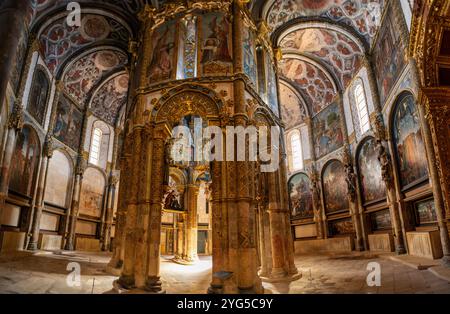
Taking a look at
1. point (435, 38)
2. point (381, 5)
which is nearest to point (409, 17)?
point (435, 38)

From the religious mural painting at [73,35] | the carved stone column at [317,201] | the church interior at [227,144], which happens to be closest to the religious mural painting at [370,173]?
the church interior at [227,144]

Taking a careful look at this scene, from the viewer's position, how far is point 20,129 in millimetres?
13695

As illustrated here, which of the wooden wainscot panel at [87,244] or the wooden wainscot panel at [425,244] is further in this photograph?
the wooden wainscot panel at [87,244]

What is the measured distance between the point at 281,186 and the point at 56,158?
14.8 m

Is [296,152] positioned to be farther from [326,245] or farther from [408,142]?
[408,142]

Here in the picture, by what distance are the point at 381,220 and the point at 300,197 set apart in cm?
707

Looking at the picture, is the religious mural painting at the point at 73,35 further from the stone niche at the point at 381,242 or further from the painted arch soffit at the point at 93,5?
the stone niche at the point at 381,242

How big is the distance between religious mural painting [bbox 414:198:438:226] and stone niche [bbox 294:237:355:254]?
214 inches

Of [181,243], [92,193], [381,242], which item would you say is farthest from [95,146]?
[381,242]

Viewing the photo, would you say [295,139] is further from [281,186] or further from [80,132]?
[80,132]

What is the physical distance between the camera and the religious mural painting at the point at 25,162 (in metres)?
14.2

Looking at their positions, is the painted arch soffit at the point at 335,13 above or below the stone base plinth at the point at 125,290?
above

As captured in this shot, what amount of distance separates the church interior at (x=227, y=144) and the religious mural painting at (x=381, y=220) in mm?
178

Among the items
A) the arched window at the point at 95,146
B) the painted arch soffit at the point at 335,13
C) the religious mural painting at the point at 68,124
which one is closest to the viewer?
the painted arch soffit at the point at 335,13
